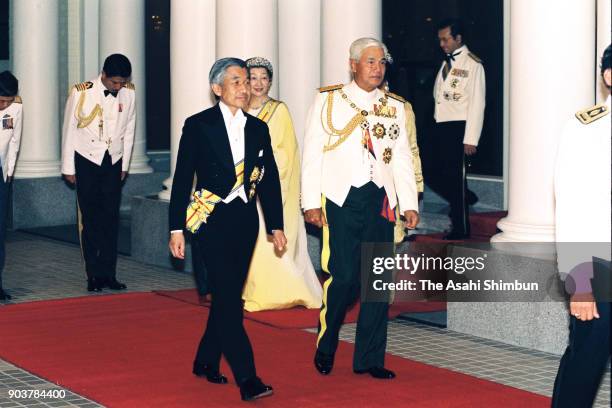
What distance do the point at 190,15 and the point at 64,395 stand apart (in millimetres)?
6058

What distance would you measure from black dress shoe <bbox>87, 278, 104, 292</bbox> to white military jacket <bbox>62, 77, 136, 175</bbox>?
939mm

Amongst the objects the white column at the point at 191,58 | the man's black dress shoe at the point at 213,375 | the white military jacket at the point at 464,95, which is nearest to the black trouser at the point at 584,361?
the man's black dress shoe at the point at 213,375

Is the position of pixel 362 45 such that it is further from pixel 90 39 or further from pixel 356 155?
pixel 90 39

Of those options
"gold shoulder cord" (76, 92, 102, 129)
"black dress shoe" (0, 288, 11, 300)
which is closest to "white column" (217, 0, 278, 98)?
"gold shoulder cord" (76, 92, 102, 129)

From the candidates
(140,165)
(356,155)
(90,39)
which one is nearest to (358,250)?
(356,155)

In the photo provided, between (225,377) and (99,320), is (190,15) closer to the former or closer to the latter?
(99,320)

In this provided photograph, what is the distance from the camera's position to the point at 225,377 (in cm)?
767

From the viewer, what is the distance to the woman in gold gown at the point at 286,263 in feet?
33.1

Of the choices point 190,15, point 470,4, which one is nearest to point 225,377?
point 190,15

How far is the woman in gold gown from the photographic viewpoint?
10.1 metres

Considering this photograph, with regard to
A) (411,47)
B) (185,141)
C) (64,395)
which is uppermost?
(411,47)

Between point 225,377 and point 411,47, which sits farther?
point 411,47

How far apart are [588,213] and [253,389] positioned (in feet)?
7.99

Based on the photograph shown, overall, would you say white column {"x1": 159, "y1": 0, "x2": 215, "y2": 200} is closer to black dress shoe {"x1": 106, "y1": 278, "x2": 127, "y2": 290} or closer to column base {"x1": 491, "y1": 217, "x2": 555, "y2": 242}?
black dress shoe {"x1": 106, "y1": 278, "x2": 127, "y2": 290}
